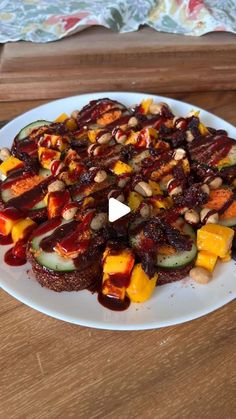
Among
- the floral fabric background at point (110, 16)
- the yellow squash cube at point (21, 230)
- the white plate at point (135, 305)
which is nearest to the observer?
the white plate at point (135, 305)

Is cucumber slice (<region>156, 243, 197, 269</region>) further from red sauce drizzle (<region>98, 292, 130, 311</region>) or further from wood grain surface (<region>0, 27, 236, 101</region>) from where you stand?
wood grain surface (<region>0, 27, 236, 101</region>)

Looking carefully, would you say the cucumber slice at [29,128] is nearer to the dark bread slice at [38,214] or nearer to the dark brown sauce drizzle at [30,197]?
the dark brown sauce drizzle at [30,197]

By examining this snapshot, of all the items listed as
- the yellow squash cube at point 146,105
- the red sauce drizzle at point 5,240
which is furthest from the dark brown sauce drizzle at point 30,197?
the yellow squash cube at point 146,105

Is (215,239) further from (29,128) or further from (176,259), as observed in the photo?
(29,128)

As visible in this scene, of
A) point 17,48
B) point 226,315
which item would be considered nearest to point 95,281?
point 226,315

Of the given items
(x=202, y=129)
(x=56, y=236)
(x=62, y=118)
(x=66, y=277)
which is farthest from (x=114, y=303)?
(x=62, y=118)

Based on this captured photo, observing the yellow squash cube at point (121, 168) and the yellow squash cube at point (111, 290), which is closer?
the yellow squash cube at point (111, 290)

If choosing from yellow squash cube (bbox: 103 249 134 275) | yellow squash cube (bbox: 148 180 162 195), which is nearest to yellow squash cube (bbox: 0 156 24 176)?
yellow squash cube (bbox: 148 180 162 195)
